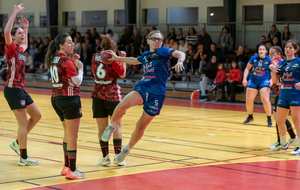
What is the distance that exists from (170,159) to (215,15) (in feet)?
49.5

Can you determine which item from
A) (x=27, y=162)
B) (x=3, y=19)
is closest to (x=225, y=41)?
(x=27, y=162)

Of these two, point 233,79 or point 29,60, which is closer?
point 233,79

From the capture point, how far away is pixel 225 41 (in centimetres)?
1888

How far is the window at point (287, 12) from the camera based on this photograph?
61.0ft

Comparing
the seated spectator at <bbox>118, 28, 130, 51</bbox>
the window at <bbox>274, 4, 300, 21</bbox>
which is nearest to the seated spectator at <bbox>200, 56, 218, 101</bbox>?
the window at <bbox>274, 4, 300, 21</bbox>

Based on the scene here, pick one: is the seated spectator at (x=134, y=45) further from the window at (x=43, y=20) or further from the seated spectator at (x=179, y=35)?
the window at (x=43, y=20)

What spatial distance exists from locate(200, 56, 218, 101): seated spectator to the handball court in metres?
6.27

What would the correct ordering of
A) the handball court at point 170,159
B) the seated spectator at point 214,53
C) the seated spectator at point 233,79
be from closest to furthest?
the handball court at point 170,159
the seated spectator at point 233,79
the seated spectator at point 214,53

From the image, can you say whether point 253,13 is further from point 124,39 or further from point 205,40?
point 124,39

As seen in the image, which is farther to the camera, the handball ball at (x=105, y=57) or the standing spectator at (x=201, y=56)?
the standing spectator at (x=201, y=56)

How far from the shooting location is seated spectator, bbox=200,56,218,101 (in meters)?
17.6

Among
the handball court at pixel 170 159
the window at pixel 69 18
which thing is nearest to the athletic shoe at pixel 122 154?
the handball court at pixel 170 159

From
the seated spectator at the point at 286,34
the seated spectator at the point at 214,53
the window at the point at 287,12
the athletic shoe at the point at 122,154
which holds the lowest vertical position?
the athletic shoe at the point at 122,154

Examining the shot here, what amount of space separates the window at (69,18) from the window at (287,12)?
40.5 feet
